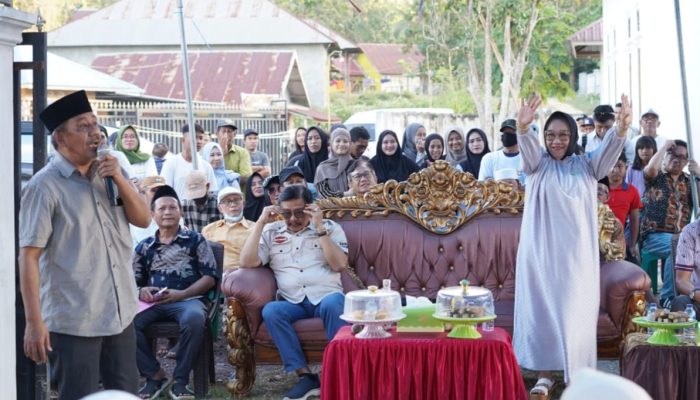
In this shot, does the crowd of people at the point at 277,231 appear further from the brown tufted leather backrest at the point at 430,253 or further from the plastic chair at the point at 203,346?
the brown tufted leather backrest at the point at 430,253

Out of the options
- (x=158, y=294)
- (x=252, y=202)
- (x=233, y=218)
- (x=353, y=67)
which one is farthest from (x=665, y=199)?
(x=353, y=67)

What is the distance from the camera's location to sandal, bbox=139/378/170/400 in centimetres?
738

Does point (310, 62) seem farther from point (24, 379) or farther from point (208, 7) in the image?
point (24, 379)

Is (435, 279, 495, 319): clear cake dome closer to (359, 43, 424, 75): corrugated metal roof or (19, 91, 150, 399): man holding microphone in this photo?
(19, 91, 150, 399): man holding microphone

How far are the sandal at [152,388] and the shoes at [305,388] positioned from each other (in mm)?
891

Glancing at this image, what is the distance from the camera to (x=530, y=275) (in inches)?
271

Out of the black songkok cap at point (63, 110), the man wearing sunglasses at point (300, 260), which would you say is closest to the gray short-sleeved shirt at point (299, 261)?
the man wearing sunglasses at point (300, 260)

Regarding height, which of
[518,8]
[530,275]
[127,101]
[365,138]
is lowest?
[530,275]

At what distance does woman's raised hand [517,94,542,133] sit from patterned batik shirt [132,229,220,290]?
8.01 ft

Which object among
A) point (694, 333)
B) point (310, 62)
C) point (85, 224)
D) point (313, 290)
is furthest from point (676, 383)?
point (310, 62)

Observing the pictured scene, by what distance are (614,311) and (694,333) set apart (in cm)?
109

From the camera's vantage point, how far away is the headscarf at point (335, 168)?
10242mm

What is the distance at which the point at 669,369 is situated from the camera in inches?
238

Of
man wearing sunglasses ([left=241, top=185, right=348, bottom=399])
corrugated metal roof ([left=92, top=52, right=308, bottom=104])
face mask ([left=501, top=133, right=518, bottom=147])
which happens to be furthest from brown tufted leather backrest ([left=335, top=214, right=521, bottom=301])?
corrugated metal roof ([left=92, top=52, right=308, bottom=104])
